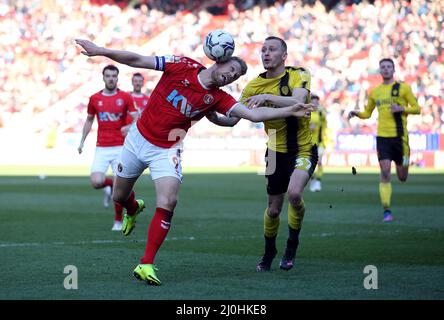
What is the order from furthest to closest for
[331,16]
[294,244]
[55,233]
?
[331,16], [55,233], [294,244]

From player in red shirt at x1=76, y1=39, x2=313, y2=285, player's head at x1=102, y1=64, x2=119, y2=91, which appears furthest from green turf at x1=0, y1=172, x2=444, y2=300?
player's head at x1=102, y1=64, x2=119, y2=91

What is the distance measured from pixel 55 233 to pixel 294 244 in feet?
15.6

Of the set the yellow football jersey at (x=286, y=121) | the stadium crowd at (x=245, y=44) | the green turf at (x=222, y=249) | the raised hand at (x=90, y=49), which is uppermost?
the stadium crowd at (x=245, y=44)

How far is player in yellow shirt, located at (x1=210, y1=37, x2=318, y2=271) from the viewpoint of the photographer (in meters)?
9.19

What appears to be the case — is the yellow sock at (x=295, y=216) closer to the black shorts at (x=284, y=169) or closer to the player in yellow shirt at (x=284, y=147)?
the player in yellow shirt at (x=284, y=147)

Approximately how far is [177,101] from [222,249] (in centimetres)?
306

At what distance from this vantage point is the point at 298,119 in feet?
31.2

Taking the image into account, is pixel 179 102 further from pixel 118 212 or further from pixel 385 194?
pixel 385 194

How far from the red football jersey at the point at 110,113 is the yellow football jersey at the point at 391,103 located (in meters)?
4.25

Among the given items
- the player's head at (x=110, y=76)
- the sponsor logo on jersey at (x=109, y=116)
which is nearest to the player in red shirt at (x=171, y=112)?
the player's head at (x=110, y=76)

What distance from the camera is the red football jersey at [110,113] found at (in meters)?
15.0

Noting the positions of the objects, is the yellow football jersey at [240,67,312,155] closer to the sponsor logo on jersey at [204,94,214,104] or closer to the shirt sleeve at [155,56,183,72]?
the sponsor logo on jersey at [204,94,214,104]
